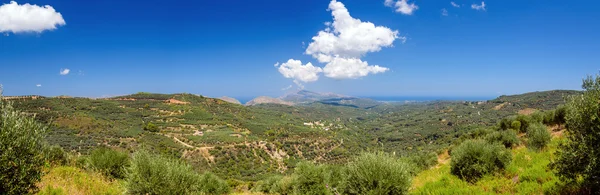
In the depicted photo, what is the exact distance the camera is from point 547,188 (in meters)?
6.53

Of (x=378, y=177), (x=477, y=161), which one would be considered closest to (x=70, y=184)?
(x=378, y=177)

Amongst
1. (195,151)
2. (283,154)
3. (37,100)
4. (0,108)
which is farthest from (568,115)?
(37,100)

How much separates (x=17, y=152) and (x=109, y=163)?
10.8 m

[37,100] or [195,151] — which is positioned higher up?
[37,100]

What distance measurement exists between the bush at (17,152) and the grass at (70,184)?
107 inches

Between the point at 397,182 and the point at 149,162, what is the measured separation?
29.8ft

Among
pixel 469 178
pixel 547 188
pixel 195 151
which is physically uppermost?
pixel 547 188

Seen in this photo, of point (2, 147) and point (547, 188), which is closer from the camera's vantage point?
point (2, 147)

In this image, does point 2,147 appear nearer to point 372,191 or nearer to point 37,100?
point 372,191

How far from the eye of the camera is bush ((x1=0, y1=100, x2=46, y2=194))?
568cm

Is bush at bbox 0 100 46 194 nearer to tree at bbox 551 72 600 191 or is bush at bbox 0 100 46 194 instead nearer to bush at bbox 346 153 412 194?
bush at bbox 346 153 412 194

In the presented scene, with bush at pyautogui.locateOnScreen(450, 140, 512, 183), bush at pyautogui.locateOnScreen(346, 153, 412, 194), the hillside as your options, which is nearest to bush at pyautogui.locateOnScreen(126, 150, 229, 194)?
bush at pyautogui.locateOnScreen(346, 153, 412, 194)

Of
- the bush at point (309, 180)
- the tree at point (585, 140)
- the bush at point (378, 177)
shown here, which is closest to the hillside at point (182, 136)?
the bush at point (309, 180)

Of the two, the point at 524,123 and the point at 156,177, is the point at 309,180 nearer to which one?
the point at 156,177
